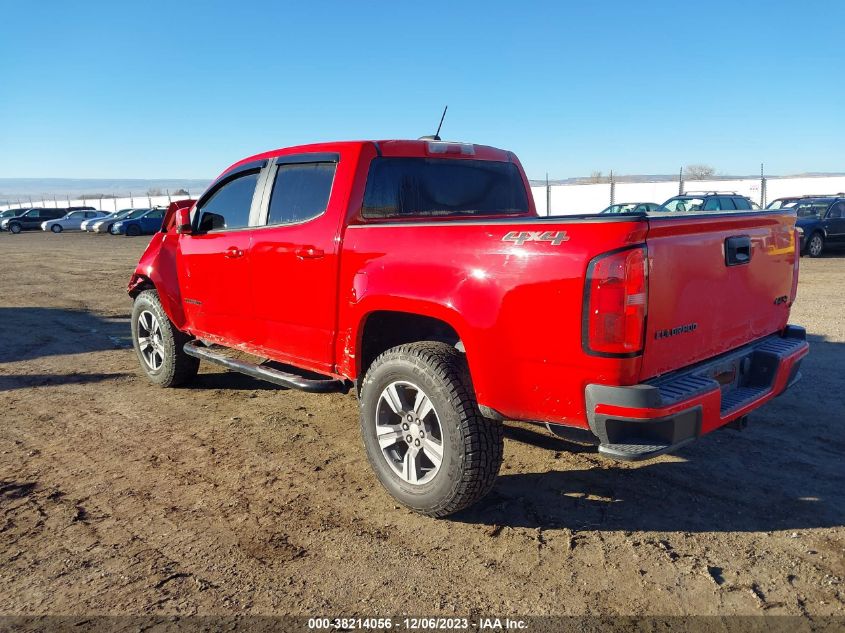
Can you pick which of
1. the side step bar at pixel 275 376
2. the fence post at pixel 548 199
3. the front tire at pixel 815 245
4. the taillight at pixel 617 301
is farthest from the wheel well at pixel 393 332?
the fence post at pixel 548 199

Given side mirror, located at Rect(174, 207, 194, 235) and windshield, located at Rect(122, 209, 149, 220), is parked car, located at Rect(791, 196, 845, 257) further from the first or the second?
windshield, located at Rect(122, 209, 149, 220)

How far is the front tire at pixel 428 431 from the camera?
10.3ft

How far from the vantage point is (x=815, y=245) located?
16.9 m

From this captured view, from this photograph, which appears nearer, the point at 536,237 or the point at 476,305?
the point at 536,237

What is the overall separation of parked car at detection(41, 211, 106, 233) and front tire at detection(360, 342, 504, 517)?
46.6 meters

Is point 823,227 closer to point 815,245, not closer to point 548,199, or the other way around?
point 815,245

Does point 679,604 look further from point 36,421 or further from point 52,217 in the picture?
point 52,217

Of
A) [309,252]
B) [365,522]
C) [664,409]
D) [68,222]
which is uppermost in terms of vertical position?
[68,222]

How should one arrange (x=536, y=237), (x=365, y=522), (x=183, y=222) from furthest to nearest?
1. (x=183, y=222)
2. (x=365, y=522)
3. (x=536, y=237)

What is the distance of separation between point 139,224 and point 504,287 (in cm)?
3715

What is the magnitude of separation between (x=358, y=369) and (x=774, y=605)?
7.66ft

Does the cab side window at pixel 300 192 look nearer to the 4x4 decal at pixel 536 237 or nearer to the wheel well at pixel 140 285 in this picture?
the 4x4 decal at pixel 536 237

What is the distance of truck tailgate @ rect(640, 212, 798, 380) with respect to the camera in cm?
275

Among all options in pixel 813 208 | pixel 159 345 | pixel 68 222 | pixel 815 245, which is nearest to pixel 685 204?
pixel 813 208
